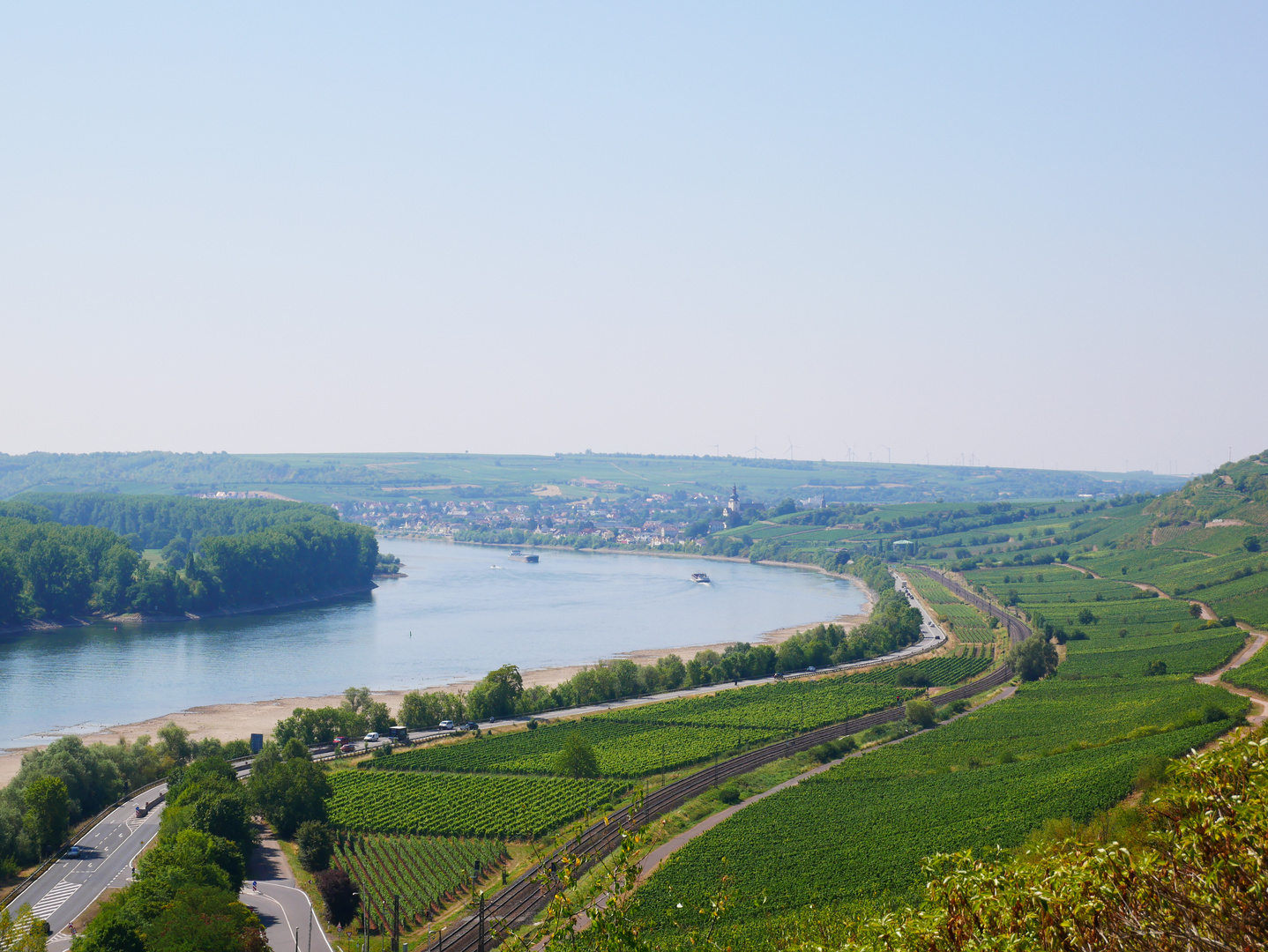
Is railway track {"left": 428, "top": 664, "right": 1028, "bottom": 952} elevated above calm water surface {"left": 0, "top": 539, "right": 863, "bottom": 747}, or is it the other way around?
railway track {"left": 428, "top": 664, "right": 1028, "bottom": 952}

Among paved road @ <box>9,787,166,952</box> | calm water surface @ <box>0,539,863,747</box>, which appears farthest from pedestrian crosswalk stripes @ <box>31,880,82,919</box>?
calm water surface @ <box>0,539,863,747</box>

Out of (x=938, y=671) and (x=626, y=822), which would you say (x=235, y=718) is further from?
(x=938, y=671)

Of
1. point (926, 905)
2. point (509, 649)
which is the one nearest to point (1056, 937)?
point (926, 905)

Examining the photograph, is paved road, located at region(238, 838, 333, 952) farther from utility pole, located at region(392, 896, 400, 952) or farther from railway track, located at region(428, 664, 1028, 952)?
railway track, located at region(428, 664, 1028, 952)

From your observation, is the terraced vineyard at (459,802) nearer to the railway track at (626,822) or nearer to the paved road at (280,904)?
the railway track at (626,822)

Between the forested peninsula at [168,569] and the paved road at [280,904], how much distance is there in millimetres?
50448

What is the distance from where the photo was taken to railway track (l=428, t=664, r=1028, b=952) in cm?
1995

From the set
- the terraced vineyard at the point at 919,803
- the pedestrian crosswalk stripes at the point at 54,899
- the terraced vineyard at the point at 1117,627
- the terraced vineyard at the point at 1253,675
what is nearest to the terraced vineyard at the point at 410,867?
the terraced vineyard at the point at 919,803

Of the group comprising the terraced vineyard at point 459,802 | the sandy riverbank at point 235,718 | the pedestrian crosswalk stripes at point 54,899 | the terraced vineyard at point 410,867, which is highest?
the pedestrian crosswalk stripes at point 54,899

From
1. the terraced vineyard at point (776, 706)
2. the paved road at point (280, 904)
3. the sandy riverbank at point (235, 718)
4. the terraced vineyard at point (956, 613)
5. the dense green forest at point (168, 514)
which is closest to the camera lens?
the paved road at point (280, 904)

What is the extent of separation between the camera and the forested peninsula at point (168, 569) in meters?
70.0

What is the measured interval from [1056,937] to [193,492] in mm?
209471

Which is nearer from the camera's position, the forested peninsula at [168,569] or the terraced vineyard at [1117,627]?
the terraced vineyard at [1117,627]

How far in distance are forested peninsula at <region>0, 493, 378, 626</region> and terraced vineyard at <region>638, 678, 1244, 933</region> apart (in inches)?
2285
